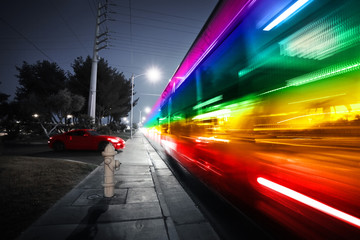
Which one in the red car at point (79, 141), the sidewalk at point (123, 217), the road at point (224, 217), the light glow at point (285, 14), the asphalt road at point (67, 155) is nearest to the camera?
the light glow at point (285, 14)

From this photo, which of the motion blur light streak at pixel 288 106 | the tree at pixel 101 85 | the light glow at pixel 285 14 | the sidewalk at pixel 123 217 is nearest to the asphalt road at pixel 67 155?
the sidewalk at pixel 123 217

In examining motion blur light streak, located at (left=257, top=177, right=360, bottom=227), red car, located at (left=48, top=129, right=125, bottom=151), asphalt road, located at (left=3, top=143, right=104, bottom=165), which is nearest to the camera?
motion blur light streak, located at (left=257, top=177, right=360, bottom=227)

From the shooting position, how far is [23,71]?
29906mm

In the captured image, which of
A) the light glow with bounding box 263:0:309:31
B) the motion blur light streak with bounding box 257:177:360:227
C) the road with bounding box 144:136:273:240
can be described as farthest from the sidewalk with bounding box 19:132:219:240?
the light glow with bounding box 263:0:309:31

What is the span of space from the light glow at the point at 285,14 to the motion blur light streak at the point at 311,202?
192 cm

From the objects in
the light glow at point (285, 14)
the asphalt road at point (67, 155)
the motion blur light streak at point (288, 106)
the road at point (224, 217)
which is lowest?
the road at point (224, 217)

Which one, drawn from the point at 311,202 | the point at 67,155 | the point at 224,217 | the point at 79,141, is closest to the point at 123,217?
the point at 224,217

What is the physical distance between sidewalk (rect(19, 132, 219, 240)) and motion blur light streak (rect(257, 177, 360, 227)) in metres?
1.06

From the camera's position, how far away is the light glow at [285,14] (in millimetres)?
2002

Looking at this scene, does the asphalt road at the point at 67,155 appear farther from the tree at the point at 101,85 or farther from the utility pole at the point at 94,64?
the tree at the point at 101,85

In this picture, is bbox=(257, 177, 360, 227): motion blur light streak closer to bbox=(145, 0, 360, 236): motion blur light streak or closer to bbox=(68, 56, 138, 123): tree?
bbox=(145, 0, 360, 236): motion blur light streak

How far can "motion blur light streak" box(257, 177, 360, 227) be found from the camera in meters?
1.50

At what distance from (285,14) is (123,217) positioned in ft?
11.6

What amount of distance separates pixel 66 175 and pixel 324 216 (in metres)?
5.83
